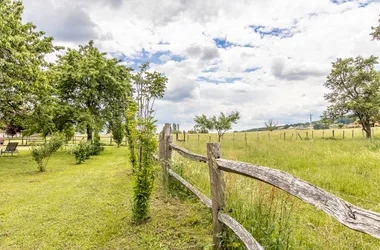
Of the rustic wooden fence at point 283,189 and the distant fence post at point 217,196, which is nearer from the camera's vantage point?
the rustic wooden fence at point 283,189

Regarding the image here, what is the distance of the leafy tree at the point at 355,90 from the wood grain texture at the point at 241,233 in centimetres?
2353

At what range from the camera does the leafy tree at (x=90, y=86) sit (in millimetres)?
17266

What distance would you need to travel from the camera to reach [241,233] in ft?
7.31

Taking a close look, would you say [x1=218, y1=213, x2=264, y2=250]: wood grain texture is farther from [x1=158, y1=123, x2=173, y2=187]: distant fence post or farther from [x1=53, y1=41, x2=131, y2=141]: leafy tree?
[x1=53, y1=41, x2=131, y2=141]: leafy tree

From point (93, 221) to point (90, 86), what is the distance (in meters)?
15.7

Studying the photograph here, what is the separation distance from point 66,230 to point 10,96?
10776 millimetres

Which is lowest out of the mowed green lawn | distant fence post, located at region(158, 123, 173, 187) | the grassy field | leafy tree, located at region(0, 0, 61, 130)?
the mowed green lawn

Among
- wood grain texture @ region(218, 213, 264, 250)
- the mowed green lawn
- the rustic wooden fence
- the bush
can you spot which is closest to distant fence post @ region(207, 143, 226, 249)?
the rustic wooden fence

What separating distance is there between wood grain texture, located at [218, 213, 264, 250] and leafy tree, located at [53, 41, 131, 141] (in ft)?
53.8

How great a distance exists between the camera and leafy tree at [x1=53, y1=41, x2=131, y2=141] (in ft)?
56.6

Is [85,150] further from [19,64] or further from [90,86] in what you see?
[90,86]

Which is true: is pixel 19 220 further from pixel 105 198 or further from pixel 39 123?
pixel 39 123

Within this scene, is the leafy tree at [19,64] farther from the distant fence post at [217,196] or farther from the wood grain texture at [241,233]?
the wood grain texture at [241,233]

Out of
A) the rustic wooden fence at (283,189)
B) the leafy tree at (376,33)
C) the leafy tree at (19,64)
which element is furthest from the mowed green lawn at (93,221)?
the leafy tree at (376,33)
